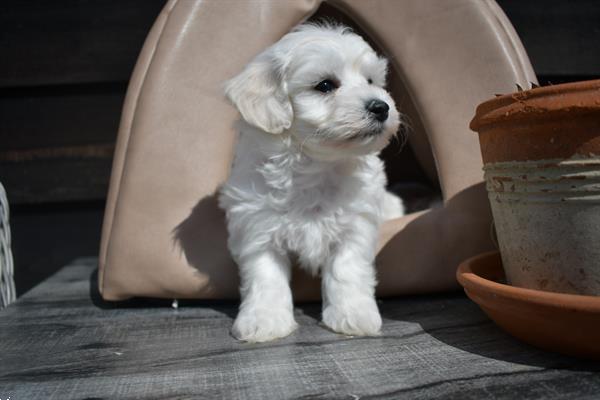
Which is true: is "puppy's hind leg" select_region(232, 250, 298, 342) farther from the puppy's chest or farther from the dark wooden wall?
the dark wooden wall

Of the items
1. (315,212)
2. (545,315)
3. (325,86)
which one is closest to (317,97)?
(325,86)

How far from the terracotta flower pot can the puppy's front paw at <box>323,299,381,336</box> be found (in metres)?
0.50

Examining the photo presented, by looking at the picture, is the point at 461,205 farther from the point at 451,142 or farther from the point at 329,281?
the point at 329,281

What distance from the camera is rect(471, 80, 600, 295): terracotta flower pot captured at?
1289 mm

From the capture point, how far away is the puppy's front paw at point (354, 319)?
1746mm

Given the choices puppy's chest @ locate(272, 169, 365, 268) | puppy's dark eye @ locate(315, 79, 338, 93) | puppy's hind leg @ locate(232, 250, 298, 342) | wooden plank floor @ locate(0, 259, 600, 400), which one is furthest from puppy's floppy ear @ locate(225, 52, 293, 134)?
wooden plank floor @ locate(0, 259, 600, 400)

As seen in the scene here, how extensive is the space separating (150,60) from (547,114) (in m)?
1.72

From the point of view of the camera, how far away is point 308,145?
1.90 m

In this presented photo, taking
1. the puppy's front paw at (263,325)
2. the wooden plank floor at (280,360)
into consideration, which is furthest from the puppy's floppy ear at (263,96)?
the wooden plank floor at (280,360)

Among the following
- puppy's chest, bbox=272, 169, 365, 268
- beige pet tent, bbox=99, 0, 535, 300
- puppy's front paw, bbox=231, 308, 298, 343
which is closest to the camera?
puppy's front paw, bbox=231, 308, 298, 343

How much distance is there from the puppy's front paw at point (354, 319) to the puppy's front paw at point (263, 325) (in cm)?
15

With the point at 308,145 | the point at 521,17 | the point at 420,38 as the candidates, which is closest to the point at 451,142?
the point at 420,38

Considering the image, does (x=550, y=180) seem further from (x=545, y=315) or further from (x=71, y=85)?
(x=71, y=85)

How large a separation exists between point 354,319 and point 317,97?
840 mm
